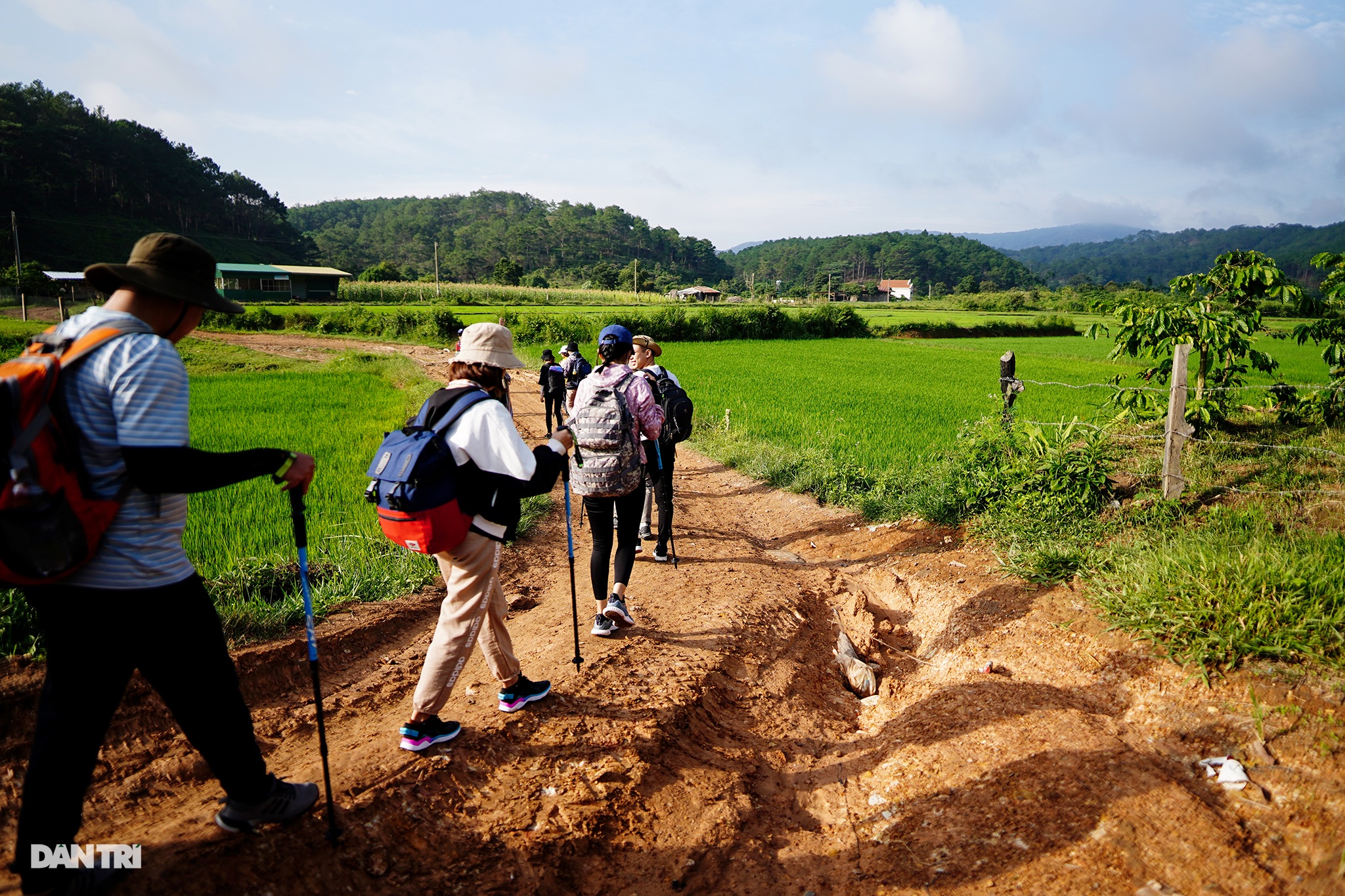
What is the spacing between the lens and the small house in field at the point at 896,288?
95375 mm

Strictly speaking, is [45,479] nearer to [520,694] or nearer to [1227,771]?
[520,694]

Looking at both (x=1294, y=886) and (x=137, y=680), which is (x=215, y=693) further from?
(x=1294, y=886)

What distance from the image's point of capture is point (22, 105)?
58.7 m

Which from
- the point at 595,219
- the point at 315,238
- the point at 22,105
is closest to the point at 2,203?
the point at 22,105

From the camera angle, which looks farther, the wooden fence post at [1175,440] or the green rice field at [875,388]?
the green rice field at [875,388]

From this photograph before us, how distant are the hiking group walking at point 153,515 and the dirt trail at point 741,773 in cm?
28

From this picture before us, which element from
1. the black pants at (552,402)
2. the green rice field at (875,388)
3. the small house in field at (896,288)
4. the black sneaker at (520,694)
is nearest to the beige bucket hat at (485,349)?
the black sneaker at (520,694)

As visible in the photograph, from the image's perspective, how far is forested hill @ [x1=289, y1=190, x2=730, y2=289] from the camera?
8675 cm

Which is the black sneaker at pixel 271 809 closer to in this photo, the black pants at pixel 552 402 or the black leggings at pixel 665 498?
the black leggings at pixel 665 498

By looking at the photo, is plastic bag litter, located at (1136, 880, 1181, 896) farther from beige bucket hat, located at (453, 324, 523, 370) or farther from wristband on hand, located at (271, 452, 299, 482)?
wristband on hand, located at (271, 452, 299, 482)

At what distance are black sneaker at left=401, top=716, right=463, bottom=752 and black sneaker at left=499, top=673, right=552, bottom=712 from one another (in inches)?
14.2

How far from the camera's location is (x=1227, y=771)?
299cm

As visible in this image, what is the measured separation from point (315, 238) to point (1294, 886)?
10924cm

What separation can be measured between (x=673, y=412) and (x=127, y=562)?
12.8 feet
